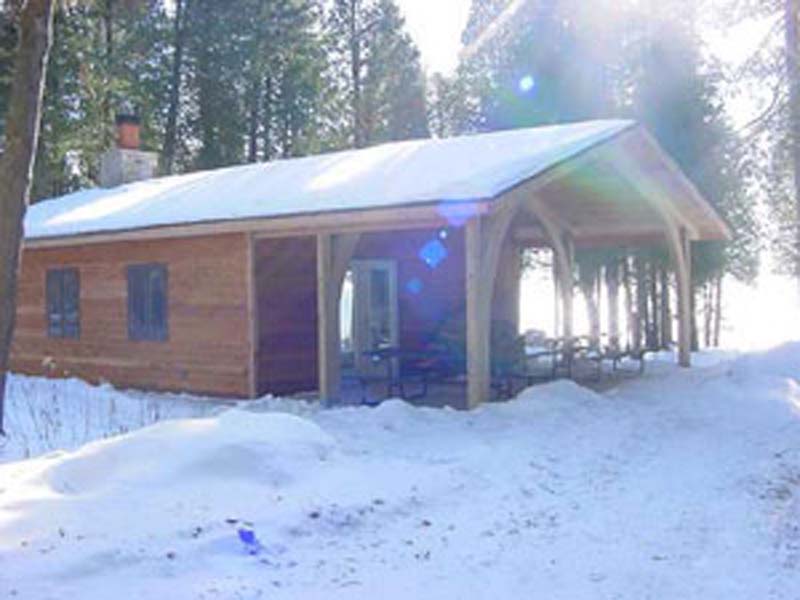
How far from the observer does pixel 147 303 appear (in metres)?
13.2

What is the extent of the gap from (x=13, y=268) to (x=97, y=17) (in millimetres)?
15105

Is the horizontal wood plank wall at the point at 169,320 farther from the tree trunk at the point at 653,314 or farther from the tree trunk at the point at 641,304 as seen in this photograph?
the tree trunk at the point at 653,314

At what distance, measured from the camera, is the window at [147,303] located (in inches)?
509

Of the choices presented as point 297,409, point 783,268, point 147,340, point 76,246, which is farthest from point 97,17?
point 783,268

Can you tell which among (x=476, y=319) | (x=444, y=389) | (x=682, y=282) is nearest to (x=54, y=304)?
(x=444, y=389)

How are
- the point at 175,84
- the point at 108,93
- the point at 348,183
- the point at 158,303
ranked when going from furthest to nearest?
the point at 175,84 < the point at 108,93 < the point at 158,303 < the point at 348,183

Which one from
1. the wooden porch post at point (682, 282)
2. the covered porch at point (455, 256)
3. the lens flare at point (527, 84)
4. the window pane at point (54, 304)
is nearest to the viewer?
the covered porch at point (455, 256)

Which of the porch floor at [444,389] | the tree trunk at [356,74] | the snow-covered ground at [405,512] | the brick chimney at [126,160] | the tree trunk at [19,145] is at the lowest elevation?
the snow-covered ground at [405,512]

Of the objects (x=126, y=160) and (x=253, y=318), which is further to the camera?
(x=126, y=160)

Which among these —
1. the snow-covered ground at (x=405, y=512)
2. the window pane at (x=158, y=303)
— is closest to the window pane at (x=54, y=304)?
Answer: the window pane at (x=158, y=303)

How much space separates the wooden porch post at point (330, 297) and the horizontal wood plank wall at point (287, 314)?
1.15 metres

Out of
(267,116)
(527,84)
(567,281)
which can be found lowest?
(567,281)

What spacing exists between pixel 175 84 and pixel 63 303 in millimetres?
13394

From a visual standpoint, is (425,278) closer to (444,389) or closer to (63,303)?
(444,389)
